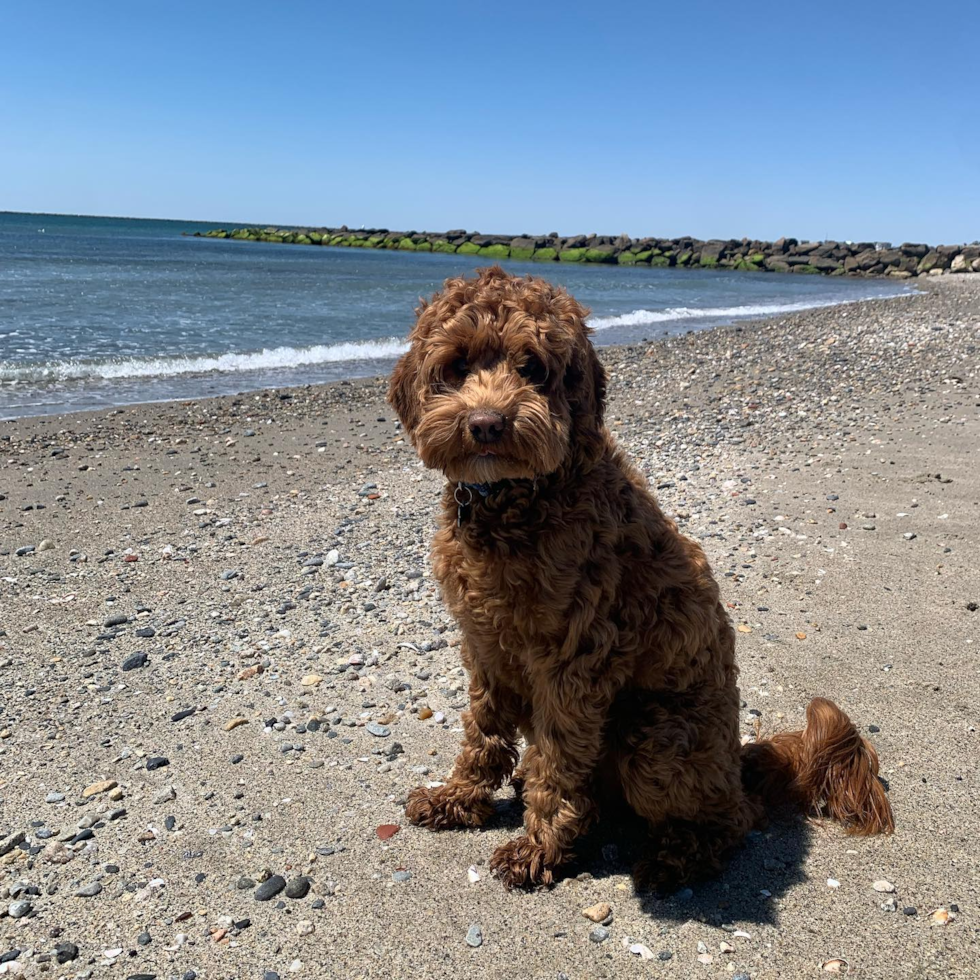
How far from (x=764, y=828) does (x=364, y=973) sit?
1.77 metres

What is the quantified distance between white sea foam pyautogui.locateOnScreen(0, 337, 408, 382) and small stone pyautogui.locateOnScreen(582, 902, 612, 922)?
1465cm

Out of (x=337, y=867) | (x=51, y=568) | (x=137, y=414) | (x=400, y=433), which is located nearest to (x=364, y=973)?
(x=337, y=867)

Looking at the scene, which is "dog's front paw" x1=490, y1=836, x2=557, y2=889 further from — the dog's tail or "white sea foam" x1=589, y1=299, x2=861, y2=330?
"white sea foam" x1=589, y1=299, x2=861, y2=330

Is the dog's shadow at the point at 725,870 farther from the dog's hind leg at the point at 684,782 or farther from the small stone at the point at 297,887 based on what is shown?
the small stone at the point at 297,887

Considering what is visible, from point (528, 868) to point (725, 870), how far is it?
2.64ft

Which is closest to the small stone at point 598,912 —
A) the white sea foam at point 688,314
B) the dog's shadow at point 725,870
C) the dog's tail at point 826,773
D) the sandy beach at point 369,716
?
the sandy beach at point 369,716

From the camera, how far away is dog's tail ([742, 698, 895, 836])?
11.3ft

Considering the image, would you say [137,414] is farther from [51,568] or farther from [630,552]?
[630,552]

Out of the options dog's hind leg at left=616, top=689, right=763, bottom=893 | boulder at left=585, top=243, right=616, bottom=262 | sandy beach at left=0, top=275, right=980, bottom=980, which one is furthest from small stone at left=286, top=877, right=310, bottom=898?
boulder at left=585, top=243, right=616, bottom=262

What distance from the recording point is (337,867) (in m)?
3.39

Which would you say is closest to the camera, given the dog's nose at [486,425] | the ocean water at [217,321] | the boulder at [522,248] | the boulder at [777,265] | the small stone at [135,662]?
the dog's nose at [486,425]

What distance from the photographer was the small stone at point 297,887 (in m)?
3.23

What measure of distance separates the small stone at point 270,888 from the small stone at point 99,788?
3.56 feet

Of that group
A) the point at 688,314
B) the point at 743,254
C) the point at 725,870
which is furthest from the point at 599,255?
the point at 725,870
